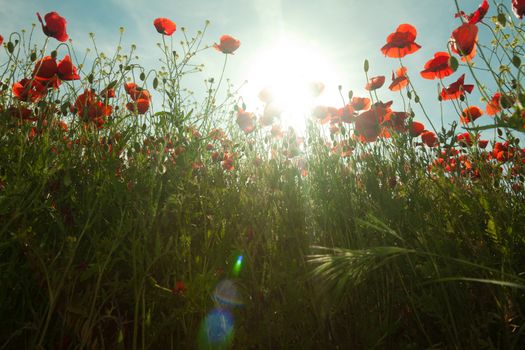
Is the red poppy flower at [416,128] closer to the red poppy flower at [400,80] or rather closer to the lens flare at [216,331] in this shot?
the red poppy flower at [400,80]

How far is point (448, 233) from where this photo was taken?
1.63 metres

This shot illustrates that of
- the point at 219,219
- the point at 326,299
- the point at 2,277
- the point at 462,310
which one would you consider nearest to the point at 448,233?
the point at 462,310

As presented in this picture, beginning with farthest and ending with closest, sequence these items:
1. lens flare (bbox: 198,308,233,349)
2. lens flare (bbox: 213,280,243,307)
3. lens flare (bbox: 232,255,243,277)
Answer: lens flare (bbox: 232,255,243,277), lens flare (bbox: 213,280,243,307), lens flare (bbox: 198,308,233,349)

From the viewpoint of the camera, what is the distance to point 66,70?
2357mm

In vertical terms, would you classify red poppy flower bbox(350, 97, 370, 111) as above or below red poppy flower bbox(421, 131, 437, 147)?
above

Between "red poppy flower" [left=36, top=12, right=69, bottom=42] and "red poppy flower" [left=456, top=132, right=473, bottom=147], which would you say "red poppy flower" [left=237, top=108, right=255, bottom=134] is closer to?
"red poppy flower" [left=36, top=12, right=69, bottom=42]

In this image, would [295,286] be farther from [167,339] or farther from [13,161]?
[13,161]

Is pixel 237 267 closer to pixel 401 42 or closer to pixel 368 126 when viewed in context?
pixel 368 126

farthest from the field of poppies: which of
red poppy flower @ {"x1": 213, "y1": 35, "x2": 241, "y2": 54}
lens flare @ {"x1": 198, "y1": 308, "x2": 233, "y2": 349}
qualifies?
red poppy flower @ {"x1": 213, "y1": 35, "x2": 241, "y2": 54}

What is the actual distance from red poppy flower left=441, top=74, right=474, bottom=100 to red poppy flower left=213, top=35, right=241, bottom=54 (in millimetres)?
1840

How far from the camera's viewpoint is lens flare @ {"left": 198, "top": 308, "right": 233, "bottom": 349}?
3.81 feet

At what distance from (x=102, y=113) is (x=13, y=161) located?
67 centimetres

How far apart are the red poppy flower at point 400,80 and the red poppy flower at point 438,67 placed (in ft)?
0.46

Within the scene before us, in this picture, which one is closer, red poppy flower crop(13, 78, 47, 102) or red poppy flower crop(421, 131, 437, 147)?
red poppy flower crop(13, 78, 47, 102)
